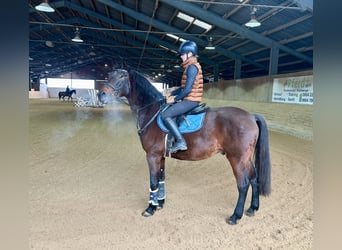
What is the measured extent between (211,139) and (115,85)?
1.18 metres

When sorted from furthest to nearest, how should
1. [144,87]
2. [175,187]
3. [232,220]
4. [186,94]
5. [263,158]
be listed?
[175,187]
[144,87]
[263,158]
[186,94]
[232,220]

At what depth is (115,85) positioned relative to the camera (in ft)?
8.87

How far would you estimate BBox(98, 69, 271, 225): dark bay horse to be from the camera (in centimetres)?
247

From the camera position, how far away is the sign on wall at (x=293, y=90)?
7.08 meters

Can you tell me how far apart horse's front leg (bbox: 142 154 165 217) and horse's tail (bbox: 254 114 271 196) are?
1.04 m

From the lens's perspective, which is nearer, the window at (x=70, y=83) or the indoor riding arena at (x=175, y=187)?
the indoor riding arena at (x=175, y=187)

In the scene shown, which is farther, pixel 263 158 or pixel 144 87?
pixel 144 87

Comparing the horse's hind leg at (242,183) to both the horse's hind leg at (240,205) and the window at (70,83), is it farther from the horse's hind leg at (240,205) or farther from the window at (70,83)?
the window at (70,83)

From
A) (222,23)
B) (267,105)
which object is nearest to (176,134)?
(222,23)

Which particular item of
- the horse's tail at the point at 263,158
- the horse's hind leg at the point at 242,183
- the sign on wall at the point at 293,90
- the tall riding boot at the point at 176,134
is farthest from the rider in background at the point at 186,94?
the sign on wall at the point at 293,90

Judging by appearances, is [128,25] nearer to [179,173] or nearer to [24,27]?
[179,173]

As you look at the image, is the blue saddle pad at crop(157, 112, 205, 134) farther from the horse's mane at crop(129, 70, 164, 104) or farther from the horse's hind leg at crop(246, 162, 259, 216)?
the horse's hind leg at crop(246, 162, 259, 216)

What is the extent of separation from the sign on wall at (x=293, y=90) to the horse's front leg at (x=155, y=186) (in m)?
5.88

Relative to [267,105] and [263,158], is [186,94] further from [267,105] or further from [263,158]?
[267,105]
